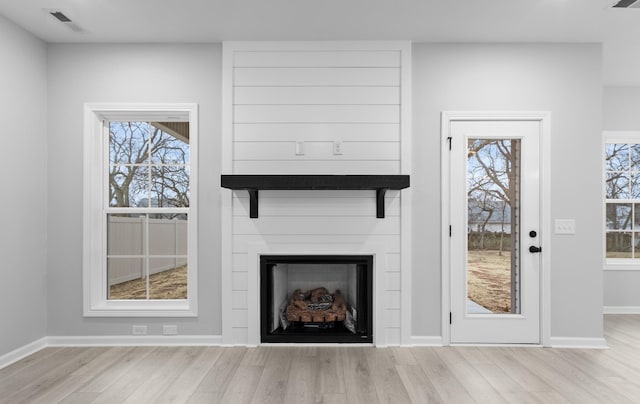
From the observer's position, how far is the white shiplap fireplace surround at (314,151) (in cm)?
366

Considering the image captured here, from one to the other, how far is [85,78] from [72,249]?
4.86 feet

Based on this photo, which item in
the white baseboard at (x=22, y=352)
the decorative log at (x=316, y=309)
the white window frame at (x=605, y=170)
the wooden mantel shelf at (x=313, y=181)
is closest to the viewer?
the white baseboard at (x=22, y=352)

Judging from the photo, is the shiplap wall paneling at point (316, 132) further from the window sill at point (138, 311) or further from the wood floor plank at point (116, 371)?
the wood floor plank at point (116, 371)

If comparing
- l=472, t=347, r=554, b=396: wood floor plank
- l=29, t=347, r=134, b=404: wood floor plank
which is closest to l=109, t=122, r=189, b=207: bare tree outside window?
l=29, t=347, r=134, b=404: wood floor plank

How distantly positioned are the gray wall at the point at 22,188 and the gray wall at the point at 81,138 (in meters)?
0.08

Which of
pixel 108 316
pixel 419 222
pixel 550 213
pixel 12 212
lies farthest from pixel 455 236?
pixel 12 212

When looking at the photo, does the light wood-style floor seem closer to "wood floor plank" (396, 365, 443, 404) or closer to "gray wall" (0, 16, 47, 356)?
"wood floor plank" (396, 365, 443, 404)

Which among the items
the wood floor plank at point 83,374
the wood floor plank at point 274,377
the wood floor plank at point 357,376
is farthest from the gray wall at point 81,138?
the wood floor plank at point 357,376

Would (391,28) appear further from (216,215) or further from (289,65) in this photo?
(216,215)

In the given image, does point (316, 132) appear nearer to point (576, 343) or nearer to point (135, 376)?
point (135, 376)

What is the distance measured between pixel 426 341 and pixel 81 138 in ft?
11.3

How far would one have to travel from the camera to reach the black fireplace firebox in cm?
369

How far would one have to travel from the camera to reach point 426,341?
3650mm

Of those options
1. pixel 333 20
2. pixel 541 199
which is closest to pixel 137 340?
pixel 333 20
